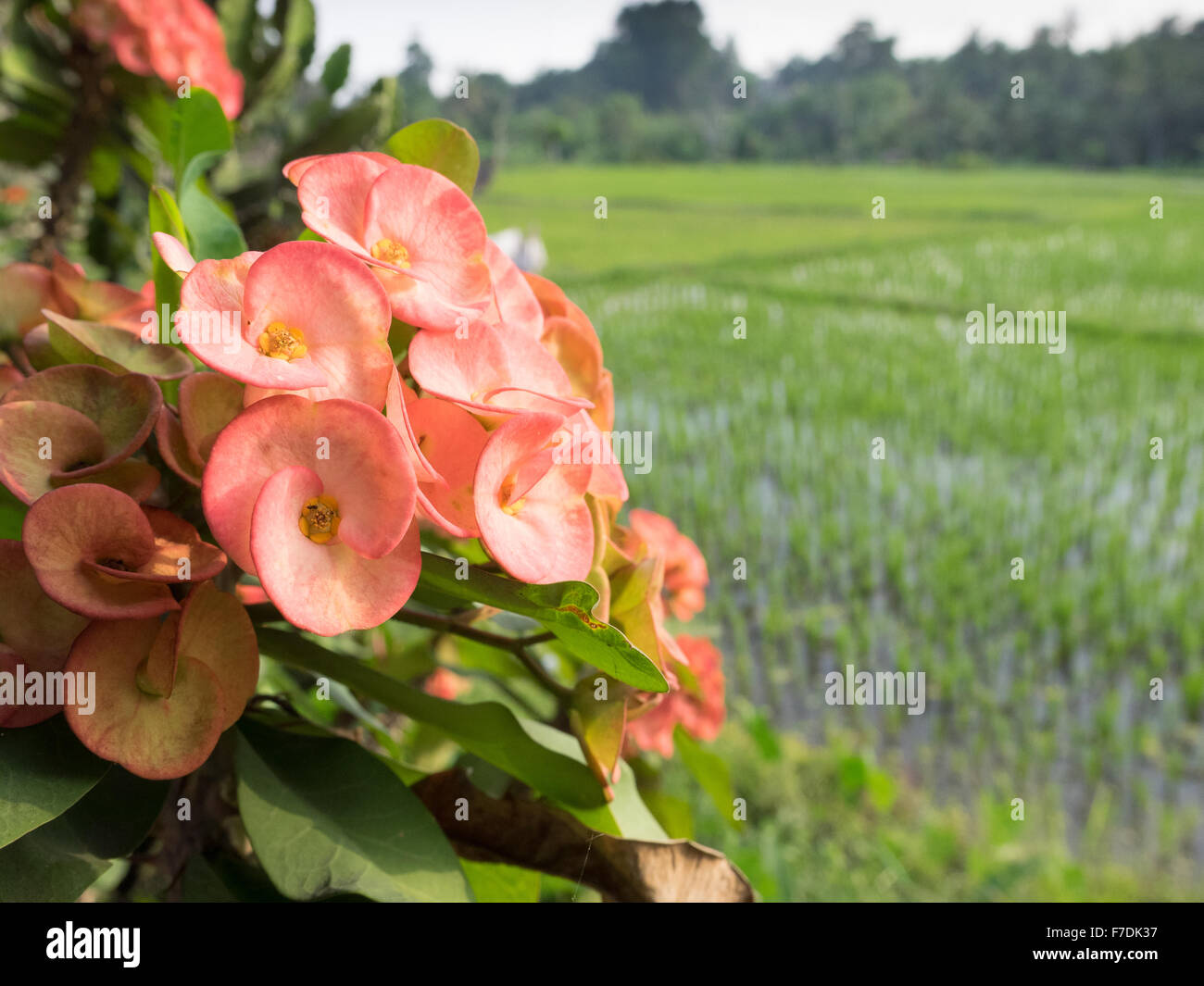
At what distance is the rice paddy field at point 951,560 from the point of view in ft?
6.74

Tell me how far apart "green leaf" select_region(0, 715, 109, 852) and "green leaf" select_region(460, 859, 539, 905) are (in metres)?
0.20

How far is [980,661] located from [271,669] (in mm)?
2635

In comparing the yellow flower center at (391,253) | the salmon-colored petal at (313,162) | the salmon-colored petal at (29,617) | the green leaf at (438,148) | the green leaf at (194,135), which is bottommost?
the salmon-colored petal at (29,617)

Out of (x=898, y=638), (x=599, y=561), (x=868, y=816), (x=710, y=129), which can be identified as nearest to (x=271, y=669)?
(x=599, y=561)

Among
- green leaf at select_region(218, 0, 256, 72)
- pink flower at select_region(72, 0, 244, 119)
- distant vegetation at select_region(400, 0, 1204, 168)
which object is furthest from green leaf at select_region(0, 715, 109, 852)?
distant vegetation at select_region(400, 0, 1204, 168)

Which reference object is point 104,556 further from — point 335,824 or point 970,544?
point 970,544

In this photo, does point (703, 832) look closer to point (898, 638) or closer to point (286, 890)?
point (898, 638)

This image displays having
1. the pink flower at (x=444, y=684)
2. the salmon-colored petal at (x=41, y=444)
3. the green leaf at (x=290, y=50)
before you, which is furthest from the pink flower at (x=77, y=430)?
the green leaf at (x=290, y=50)

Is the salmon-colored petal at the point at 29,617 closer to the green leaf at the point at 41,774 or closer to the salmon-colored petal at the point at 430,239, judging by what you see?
the green leaf at the point at 41,774

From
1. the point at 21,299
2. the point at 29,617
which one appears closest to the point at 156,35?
the point at 21,299

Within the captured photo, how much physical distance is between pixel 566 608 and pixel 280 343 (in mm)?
134

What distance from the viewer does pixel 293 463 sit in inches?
12.4

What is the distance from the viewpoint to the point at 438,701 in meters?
0.45

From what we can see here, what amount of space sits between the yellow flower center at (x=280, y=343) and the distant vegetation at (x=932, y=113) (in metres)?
21.1
